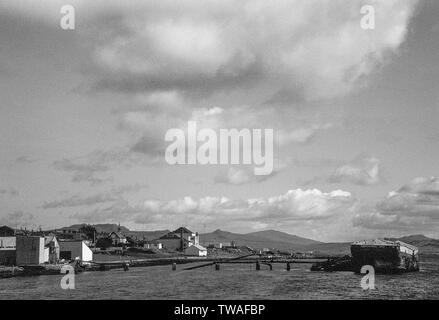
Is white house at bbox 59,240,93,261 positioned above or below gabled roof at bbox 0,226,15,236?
below

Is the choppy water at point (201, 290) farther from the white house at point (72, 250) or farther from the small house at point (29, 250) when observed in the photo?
the white house at point (72, 250)

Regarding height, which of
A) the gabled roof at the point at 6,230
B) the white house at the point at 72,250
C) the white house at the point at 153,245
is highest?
the gabled roof at the point at 6,230

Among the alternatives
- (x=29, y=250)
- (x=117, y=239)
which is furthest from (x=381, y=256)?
(x=117, y=239)

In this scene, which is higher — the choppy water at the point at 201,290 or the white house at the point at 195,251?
the choppy water at the point at 201,290

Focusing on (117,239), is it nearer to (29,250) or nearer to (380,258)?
(29,250)

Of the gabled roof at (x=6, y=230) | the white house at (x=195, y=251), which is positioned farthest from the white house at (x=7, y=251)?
the white house at (x=195, y=251)

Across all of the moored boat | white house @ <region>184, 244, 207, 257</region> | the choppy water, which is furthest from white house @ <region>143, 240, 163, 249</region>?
the choppy water

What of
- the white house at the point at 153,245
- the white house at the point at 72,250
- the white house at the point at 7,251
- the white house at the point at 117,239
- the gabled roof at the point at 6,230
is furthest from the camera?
the white house at the point at 153,245

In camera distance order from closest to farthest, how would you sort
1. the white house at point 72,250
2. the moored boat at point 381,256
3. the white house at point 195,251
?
the moored boat at point 381,256
the white house at point 72,250
the white house at point 195,251

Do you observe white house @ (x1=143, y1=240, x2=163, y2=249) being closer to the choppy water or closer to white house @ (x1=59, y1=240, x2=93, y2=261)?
white house @ (x1=59, y1=240, x2=93, y2=261)

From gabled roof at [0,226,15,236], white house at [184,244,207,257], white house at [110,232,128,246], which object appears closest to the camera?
gabled roof at [0,226,15,236]
